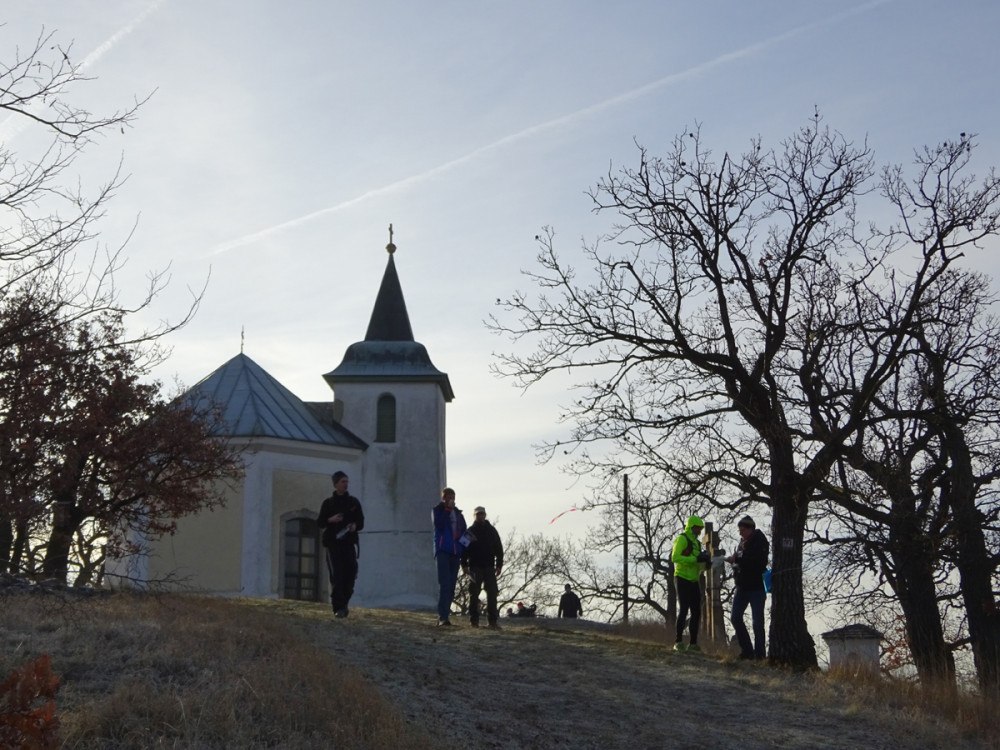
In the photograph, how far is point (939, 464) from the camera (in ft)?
61.6

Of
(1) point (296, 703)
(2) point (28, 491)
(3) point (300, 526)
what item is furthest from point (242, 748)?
(3) point (300, 526)

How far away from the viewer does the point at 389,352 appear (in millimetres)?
36531

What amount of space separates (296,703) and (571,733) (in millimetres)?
2443

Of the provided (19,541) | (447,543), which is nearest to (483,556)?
(447,543)

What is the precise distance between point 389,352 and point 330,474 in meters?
5.48

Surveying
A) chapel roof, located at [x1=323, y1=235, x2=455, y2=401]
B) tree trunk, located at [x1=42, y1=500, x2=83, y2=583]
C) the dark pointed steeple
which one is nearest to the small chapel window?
chapel roof, located at [x1=323, y1=235, x2=455, y2=401]

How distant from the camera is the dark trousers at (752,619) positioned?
584 inches

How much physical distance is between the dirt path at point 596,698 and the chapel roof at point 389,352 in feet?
68.4

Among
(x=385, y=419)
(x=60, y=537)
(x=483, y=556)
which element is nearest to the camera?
(x=60, y=537)

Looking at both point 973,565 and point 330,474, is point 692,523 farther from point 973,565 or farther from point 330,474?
point 330,474

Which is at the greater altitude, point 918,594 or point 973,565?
point 973,565

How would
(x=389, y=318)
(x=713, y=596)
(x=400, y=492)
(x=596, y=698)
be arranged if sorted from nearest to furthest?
1. (x=596, y=698)
2. (x=713, y=596)
3. (x=400, y=492)
4. (x=389, y=318)

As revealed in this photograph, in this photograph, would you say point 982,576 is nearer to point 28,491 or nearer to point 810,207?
point 810,207

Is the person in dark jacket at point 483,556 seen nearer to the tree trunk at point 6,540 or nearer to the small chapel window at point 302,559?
the tree trunk at point 6,540
